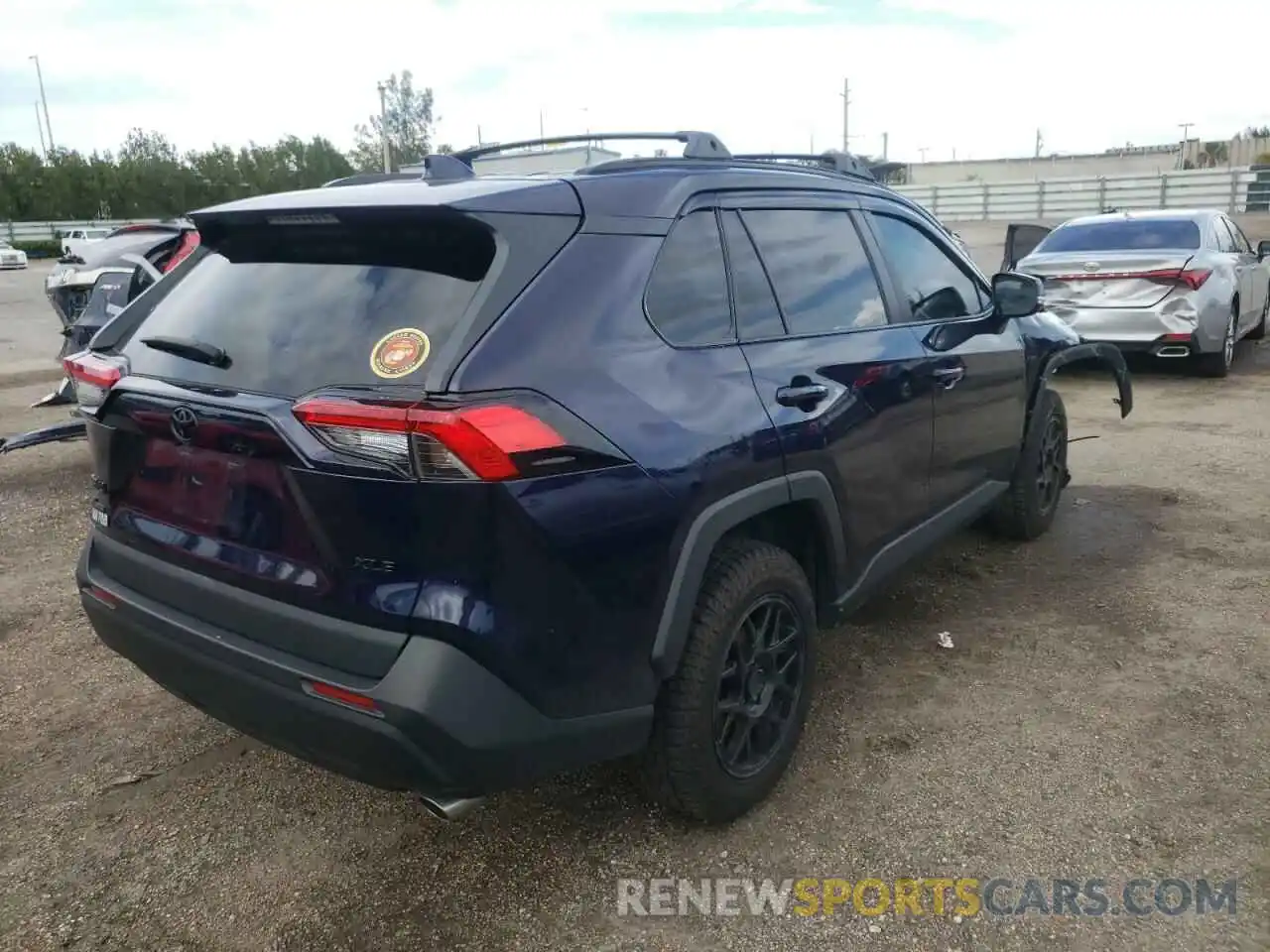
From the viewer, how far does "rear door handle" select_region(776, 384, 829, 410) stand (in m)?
2.84

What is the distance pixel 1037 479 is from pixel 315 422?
3993mm

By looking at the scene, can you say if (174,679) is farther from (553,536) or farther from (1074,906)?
(1074,906)

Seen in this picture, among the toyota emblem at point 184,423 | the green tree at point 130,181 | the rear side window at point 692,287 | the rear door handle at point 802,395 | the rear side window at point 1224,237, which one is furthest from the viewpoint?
the green tree at point 130,181

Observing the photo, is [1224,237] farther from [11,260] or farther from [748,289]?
[11,260]

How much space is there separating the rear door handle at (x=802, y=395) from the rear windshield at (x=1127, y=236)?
8.00 m

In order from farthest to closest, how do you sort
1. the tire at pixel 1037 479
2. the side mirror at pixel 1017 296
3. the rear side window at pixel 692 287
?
Result: the tire at pixel 1037 479
the side mirror at pixel 1017 296
the rear side window at pixel 692 287

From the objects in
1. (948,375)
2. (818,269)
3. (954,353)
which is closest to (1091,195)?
(954,353)

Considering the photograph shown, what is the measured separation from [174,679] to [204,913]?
0.60 metres

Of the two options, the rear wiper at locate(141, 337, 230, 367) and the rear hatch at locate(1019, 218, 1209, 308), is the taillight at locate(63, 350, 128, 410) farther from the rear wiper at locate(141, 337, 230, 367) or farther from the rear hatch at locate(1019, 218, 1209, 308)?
the rear hatch at locate(1019, 218, 1209, 308)

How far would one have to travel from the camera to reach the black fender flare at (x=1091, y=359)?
489 cm

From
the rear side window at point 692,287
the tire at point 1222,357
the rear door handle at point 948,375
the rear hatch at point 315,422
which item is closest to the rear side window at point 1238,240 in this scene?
Answer: the tire at point 1222,357

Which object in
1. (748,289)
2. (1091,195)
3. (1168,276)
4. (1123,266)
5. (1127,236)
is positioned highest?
(1091,195)

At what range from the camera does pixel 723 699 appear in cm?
276

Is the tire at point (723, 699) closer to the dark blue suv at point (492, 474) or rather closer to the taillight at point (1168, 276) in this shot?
the dark blue suv at point (492, 474)
